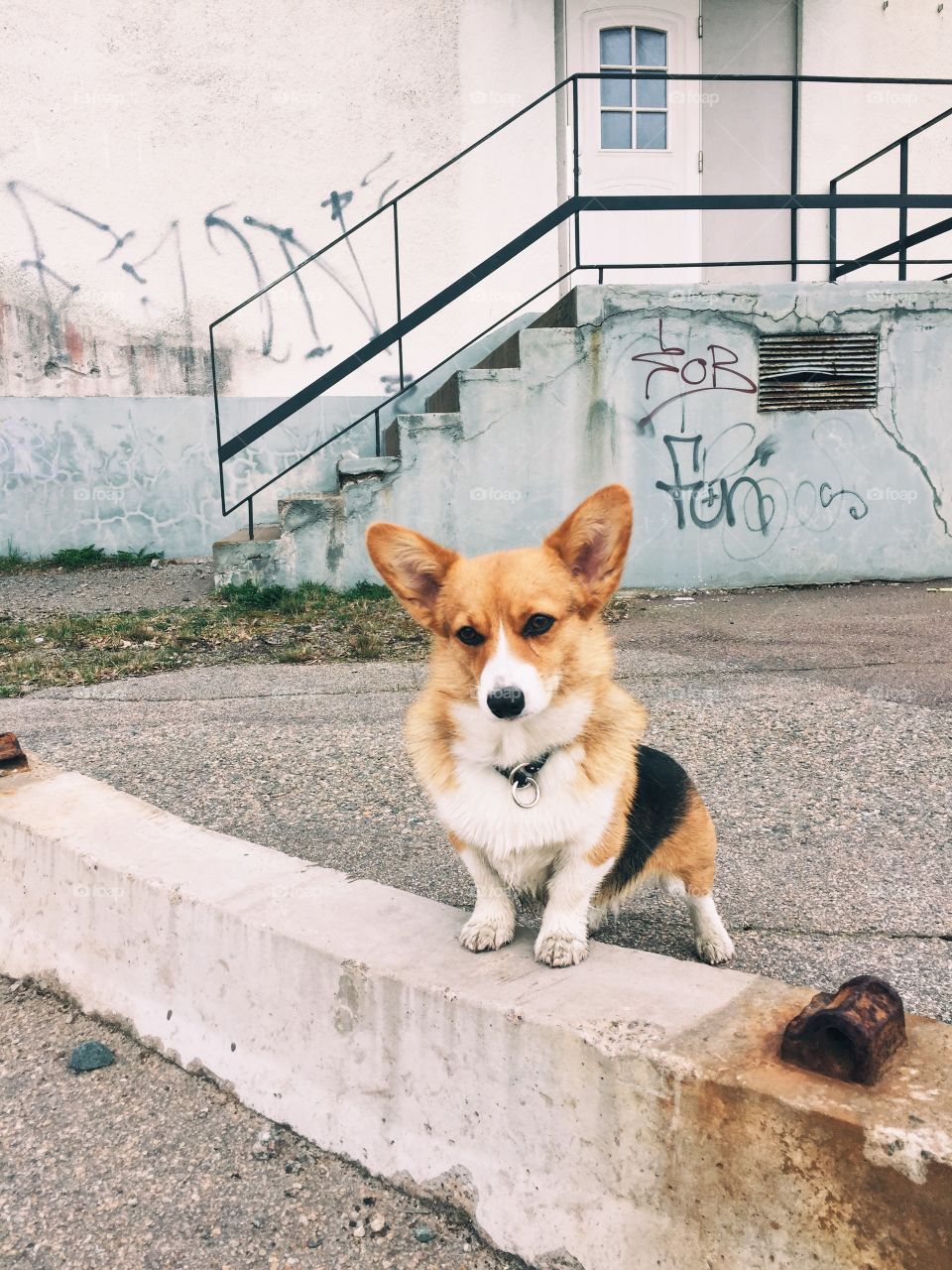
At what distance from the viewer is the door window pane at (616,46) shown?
10.3 metres

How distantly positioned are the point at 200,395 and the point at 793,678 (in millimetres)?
7223

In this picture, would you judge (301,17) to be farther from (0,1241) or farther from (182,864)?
(0,1241)

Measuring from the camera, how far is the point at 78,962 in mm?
2598

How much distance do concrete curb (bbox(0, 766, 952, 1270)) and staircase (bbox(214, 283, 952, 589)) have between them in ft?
17.9

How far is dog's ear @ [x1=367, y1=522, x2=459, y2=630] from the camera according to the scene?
2.10 metres

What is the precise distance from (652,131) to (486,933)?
10.6m

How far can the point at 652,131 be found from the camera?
1052cm

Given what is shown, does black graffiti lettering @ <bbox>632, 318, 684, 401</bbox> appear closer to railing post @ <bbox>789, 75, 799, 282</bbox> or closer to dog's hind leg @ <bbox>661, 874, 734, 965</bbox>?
railing post @ <bbox>789, 75, 799, 282</bbox>

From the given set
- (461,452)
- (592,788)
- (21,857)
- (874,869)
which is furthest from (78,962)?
(461,452)

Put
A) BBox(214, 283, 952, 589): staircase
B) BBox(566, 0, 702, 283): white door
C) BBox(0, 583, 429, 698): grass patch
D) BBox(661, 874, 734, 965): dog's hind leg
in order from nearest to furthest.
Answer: BBox(661, 874, 734, 965): dog's hind leg < BBox(0, 583, 429, 698): grass patch < BBox(214, 283, 952, 589): staircase < BBox(566, 0, 702, 283): white door
